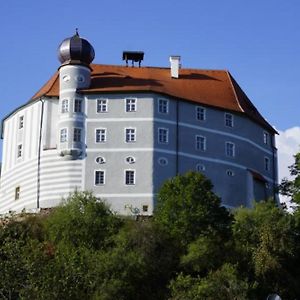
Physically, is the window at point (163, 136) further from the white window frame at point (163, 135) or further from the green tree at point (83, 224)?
the green tree at point (83, 224)

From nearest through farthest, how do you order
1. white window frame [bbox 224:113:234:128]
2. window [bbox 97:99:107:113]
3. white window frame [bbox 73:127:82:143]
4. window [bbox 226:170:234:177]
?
white window frame [bbox 73:127:82:143], window [bbox 97:99:107:113], window [bbox 226:170:234:177], white window frame [bbox 224:113:234:128]

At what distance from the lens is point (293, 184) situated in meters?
55.9

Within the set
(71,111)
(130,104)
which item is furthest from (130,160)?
(71,111)

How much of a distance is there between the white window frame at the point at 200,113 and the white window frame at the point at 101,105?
6876mm

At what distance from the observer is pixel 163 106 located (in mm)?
58062

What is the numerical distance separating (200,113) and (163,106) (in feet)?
10.4

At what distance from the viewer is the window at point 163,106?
57.8 metres

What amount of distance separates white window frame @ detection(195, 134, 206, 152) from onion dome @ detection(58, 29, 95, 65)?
974cm

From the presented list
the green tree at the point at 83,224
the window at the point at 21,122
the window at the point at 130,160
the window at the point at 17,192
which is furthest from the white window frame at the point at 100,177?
the window at the point at 21,122

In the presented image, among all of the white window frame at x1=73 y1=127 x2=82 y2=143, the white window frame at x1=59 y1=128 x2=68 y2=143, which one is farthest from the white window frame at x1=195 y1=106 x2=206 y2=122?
the white window frame at x1=59 y1=128 x2=68 y2=143

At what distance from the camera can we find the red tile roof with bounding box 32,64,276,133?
2319 inches

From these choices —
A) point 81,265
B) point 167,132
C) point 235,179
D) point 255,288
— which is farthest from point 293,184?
point 81,265

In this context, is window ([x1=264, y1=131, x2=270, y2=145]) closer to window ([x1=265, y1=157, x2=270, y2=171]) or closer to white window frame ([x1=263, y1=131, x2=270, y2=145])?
white window frame ([x1=263, y1=131, x2=270, y2=145])

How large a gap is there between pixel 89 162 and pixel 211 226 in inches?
507
